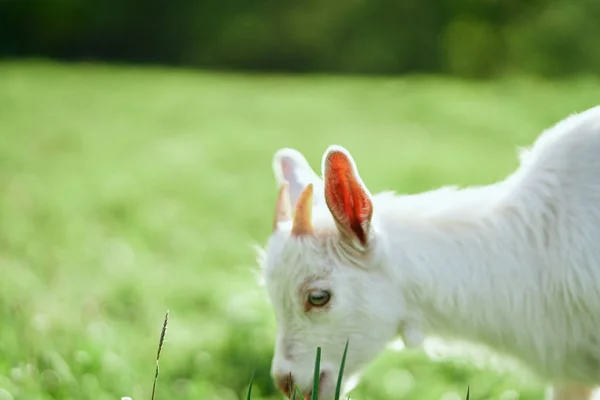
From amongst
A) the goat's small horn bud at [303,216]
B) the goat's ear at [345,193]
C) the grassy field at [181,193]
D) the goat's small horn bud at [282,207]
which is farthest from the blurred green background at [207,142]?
the goat's ear at [345,193]

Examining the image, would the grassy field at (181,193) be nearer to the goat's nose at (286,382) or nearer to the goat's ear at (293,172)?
the goat's nose at (286,382)

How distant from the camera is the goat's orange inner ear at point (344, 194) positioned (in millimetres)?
2311

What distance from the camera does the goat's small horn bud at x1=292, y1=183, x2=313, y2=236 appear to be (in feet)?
7.90

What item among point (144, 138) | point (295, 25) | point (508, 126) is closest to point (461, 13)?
point (295, 25)

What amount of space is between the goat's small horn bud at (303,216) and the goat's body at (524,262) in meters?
0.22

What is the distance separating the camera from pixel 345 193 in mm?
2332

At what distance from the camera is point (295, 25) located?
18.3m

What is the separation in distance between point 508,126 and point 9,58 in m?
10.8

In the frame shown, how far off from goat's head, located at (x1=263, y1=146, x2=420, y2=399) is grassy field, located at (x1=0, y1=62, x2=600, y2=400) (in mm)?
667

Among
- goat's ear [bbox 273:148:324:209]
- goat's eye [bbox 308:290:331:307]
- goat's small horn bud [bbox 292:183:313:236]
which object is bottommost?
goat's eye [bbox 308:290:331:307]

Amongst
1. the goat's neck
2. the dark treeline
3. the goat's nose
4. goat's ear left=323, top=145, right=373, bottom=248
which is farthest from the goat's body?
the dark treeline

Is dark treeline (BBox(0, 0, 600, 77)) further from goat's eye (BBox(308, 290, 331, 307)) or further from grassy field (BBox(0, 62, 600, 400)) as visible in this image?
goat's eye (BBox(308, 290, 331, 307))

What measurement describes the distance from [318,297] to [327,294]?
0.09 ft

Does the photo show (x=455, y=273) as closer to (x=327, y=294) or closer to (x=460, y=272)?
(x=460, y=272)
